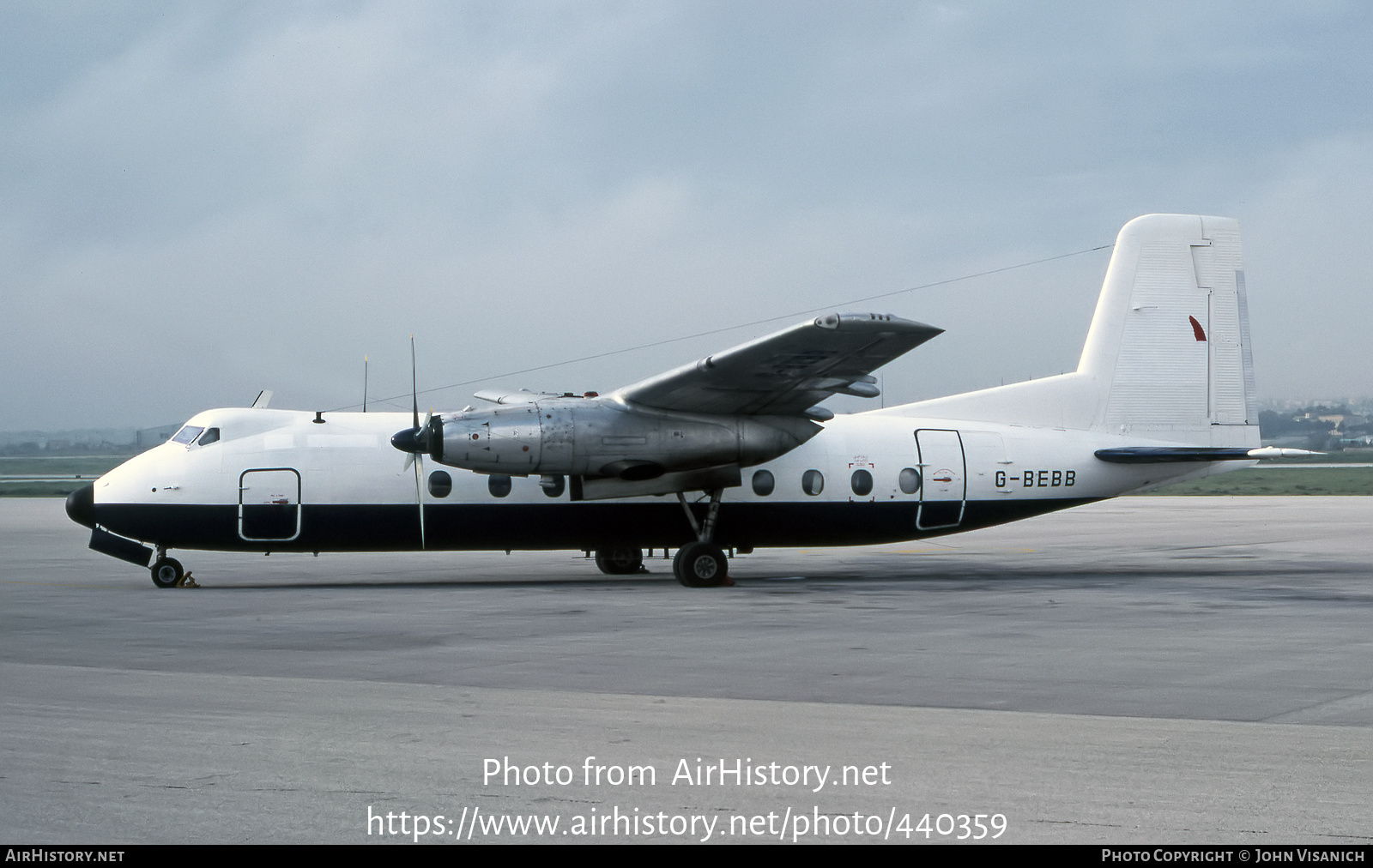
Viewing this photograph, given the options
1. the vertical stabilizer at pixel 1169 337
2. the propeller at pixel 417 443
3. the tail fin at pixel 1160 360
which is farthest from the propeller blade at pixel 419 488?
the vertical stabilizer at pixel 1169 337

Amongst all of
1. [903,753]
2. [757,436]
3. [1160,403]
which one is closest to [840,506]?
[757,436]

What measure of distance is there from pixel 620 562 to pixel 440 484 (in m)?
3.90

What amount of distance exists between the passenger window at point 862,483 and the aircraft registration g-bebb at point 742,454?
4cm

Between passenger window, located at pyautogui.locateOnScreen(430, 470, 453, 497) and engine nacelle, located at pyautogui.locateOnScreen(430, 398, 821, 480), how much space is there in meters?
1.35

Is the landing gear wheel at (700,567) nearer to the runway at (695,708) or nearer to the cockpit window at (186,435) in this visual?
the runway at (695,708)

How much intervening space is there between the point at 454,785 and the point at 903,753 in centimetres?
251

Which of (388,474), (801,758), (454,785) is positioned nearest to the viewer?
(454,785)

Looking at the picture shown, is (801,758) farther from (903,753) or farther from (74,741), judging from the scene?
(74,741)

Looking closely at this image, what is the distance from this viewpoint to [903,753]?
707cm

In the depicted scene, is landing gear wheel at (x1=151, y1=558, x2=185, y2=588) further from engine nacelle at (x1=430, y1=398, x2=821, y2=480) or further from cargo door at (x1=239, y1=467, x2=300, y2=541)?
engine nacelle at (x1=430, y1=398, x2=821, y2=480)

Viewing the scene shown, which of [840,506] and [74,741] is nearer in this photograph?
[74,741]

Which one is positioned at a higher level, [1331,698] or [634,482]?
[634,482]

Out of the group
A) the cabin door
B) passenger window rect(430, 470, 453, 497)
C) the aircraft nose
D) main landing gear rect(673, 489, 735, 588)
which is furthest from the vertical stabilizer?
the aircraft nose

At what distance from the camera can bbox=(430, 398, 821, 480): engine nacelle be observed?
1755 cm
